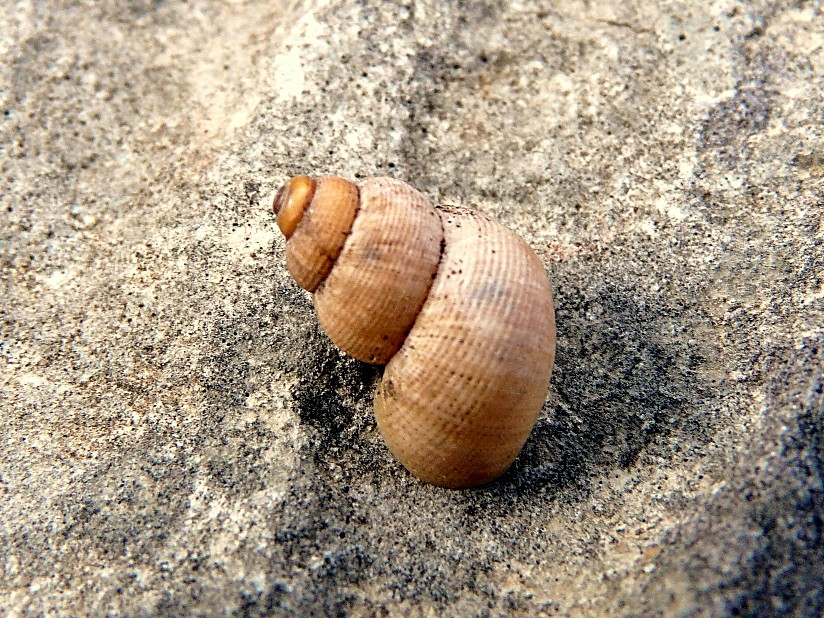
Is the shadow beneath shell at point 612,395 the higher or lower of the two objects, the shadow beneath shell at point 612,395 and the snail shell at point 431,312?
the lower

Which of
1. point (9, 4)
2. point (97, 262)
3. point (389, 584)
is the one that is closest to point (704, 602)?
point (389, 584)

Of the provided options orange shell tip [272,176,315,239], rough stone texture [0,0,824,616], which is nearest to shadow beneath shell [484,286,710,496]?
rough stone texture [0,0,824,616]

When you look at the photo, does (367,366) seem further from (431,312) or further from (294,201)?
(294,201)

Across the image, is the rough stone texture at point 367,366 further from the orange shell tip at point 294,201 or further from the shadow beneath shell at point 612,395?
the orange shell tip at point 294,201

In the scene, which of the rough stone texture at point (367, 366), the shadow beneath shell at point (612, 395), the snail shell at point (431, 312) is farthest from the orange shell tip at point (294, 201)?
the shadow beneath shell at point (612, 395)

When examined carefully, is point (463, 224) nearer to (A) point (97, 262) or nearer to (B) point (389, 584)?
(B) point (389, 584)

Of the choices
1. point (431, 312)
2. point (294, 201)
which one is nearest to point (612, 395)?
point (431, 312)
